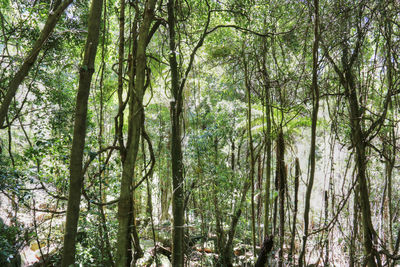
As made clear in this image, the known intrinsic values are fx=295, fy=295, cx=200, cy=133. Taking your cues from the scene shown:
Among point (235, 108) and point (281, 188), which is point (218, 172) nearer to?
point (281, 188)

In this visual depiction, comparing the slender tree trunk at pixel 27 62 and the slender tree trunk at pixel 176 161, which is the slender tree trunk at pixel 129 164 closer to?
the slender tree trunk at pixel 27 62

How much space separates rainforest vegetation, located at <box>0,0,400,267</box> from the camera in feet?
4.88

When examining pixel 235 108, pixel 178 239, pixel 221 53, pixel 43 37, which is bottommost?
pixel 178 239

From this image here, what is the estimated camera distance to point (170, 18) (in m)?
2.29

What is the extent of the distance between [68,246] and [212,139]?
4.13m

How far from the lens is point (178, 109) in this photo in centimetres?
230

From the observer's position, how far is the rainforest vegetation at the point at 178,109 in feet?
4.88

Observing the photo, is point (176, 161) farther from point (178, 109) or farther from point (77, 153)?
point (77, 153)

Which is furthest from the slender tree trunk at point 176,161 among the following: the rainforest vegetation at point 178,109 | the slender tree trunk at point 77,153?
the slender tree trunk at point 77,153

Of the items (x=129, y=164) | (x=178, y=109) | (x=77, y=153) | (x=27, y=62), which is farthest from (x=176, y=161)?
(x=27, y=62)

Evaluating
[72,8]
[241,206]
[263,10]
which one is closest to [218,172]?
[241,206]

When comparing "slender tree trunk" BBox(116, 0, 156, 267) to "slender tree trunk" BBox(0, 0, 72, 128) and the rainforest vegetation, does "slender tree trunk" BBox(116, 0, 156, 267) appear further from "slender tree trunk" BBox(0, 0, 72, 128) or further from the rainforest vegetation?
"slender tree trunk" BBox(0, 0, 72, 128)

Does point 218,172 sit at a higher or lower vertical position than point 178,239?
higher

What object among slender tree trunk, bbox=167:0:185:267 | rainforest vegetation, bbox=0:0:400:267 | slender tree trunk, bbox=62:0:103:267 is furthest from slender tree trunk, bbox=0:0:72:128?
slender tree trunk, bbox=167:0:185:267
